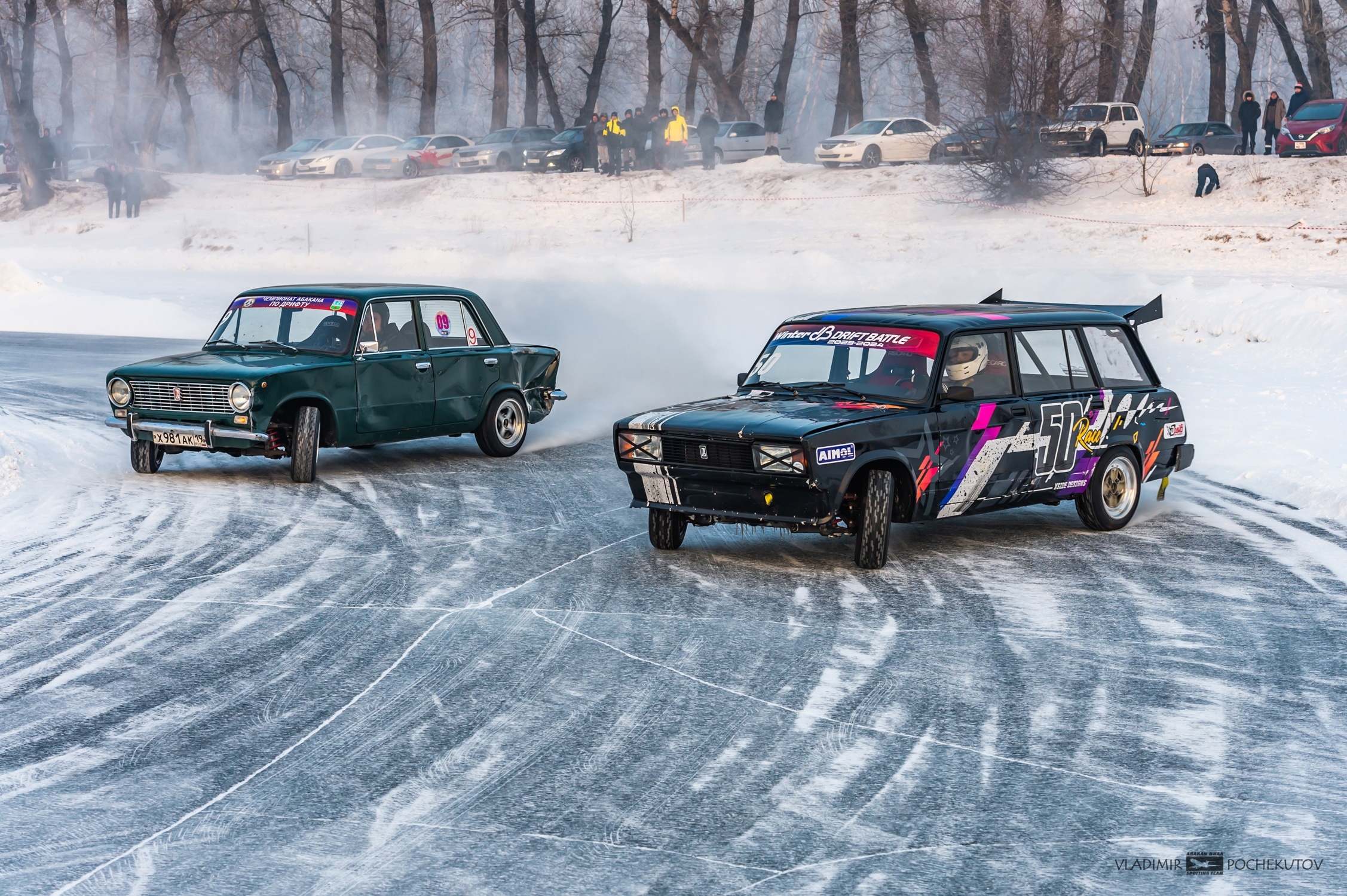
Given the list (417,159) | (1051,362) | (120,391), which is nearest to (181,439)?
(120,391)

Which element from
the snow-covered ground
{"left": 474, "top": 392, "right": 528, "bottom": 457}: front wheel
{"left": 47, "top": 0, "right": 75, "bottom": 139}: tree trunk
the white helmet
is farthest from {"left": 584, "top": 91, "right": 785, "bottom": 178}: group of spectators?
the white helmet

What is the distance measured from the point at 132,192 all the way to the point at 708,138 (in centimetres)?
1889

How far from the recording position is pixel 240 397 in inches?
439

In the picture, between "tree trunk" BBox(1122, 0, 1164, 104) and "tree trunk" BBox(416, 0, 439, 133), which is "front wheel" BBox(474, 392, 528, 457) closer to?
"tree trunk" BBox(1122, 0, 1164, 104)

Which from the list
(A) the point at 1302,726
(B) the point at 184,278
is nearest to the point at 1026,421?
(A) the point at 1302,726

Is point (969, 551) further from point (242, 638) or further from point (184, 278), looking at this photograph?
point (184, 278)

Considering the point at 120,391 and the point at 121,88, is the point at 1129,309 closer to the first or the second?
the point at 120,391

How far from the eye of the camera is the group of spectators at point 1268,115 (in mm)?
40125

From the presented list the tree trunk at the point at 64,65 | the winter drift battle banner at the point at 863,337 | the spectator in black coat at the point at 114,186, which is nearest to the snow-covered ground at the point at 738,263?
the spectator in black coat at the point at 114,186

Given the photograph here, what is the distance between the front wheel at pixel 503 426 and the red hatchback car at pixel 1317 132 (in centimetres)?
2928

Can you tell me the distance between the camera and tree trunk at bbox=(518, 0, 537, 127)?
57.0 metres

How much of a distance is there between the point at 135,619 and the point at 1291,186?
32.1 metres

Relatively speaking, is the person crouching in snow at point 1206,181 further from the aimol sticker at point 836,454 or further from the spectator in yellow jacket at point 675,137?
the aimol sticker at point 836,454

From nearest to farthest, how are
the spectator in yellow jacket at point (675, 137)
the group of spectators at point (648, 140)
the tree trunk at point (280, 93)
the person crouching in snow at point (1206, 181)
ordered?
the person crouching in snow at point (1206, 181)
the group of spectators at point (648, 140)
the spectator in yellow jacket at point (675, 137)
the tree trunk at point (280, 93)
